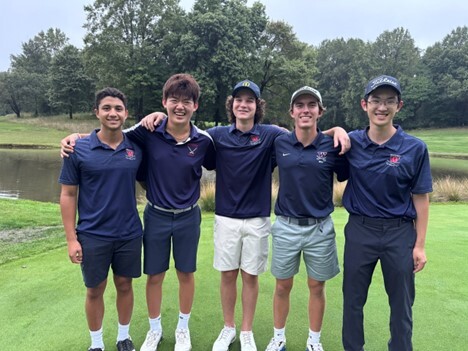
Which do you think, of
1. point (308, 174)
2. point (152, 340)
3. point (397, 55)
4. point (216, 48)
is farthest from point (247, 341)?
point (397, 55)

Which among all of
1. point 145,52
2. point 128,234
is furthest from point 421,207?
point 145,52

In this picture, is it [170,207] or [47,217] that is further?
[47,217]

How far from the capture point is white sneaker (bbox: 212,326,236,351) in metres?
3.00

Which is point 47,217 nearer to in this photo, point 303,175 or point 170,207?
point 170,207

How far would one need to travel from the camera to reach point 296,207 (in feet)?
9.80

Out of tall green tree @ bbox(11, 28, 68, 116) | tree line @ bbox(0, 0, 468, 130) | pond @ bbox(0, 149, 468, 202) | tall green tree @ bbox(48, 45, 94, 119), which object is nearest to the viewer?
pond @ bbox(0, 149, 468, 202)

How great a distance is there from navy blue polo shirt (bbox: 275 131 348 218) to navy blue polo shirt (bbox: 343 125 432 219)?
0.82 feet

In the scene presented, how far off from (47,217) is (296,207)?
7805 mm

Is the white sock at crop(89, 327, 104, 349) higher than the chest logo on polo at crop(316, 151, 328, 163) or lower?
lower

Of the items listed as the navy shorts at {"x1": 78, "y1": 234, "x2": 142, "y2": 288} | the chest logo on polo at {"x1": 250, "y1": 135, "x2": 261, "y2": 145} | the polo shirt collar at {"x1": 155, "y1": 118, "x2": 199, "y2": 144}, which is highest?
the polo shirt collar at {"x1": 155, "y1": 118, "x2": 199, "y2": 144}

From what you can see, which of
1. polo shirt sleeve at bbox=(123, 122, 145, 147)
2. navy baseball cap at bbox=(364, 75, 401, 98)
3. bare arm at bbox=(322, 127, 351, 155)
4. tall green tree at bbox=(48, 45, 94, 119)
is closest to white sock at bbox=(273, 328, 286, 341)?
bare arm at bbox=(322, 127, 351, 155)

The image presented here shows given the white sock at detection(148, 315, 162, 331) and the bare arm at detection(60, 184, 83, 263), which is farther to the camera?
the white sock at detection(148, 315, 162, 331)

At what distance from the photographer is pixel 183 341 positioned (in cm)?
301

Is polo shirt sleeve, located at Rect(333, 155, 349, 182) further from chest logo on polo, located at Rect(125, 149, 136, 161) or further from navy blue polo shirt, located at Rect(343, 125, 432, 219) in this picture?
chest logo on polo, located at Rect(125, 149, 136, 161)
